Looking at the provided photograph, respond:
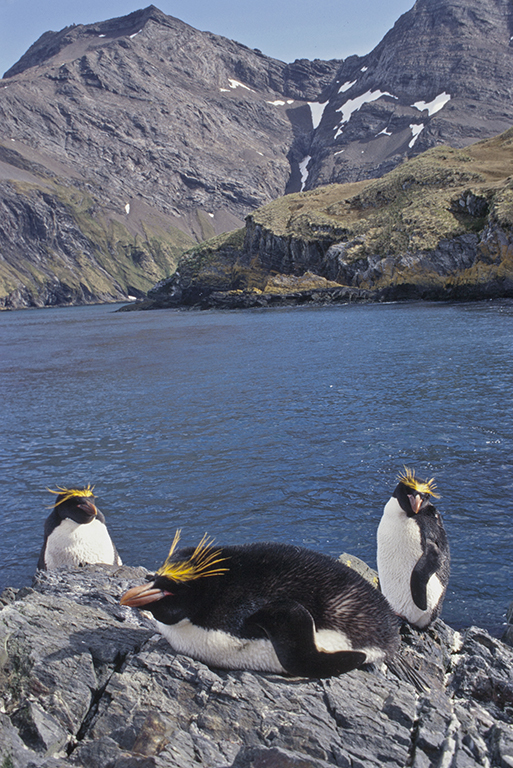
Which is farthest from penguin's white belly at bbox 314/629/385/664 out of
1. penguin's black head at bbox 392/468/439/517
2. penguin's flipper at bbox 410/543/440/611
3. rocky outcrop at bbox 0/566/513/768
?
penguin's black head at bbox 392/468/439/517

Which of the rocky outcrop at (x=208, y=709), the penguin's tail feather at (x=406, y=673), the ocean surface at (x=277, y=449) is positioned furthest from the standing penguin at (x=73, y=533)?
the penguin's tail feather at (x=406, y=673)

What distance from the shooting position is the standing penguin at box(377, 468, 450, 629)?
21.2ft

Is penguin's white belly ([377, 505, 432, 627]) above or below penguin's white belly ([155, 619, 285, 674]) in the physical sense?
below

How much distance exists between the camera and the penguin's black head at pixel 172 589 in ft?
14.1

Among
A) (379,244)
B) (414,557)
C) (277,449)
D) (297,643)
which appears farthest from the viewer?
(379,244)

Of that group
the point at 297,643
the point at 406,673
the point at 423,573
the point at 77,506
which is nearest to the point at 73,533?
the point at 77,506

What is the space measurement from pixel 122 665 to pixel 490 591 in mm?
6229

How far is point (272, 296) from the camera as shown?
92.0 meters

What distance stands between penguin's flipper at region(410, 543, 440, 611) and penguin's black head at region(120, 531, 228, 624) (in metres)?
3.15

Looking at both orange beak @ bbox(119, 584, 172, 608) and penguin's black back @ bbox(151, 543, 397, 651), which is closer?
orange beak @ bbox(119, 584, 172, 608)

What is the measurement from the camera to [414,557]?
22.0 ft

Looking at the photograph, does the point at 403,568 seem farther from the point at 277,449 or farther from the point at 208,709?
the point at 277,449

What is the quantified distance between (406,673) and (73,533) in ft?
18.2

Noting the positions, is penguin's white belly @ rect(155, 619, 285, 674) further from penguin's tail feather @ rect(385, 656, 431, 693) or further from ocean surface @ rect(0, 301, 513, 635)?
ocean surface @ rect(0, 301, 513, 635)
